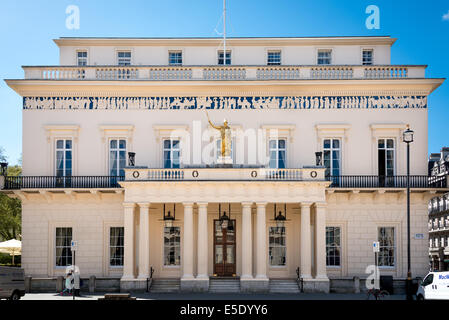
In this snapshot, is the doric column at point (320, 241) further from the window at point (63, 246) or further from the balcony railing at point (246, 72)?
the window at point (63, 246)

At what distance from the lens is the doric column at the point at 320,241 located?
2495 cm

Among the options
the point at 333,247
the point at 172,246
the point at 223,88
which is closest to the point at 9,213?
the point at 172,246

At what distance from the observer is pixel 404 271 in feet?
90.8

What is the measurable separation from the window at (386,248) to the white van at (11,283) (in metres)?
19.2

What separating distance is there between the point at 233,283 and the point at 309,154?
868 cm

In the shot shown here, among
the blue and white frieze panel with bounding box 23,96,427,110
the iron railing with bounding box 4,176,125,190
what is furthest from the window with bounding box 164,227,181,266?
the blue and white frieze panel with bounding box 23,96,427,110

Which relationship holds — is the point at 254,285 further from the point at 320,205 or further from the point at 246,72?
the point at 246,72

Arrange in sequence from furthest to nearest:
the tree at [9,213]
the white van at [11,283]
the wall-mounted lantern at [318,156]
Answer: the tree at [9,213]
the wall-mounted lantern at [318,156]
the white van at [11,283]

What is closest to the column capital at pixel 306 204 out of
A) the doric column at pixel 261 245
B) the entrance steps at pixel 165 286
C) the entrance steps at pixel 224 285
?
the doric column at pixel 261 245

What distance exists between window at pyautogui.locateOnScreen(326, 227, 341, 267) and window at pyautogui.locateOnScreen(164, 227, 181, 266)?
858 cm

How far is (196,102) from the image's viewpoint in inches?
1140

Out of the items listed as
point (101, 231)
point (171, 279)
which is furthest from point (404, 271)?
point (101, 231)

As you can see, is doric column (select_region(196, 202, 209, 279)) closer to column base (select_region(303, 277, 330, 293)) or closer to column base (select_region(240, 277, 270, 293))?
column base (select_region(240, 277, 270, 293))
